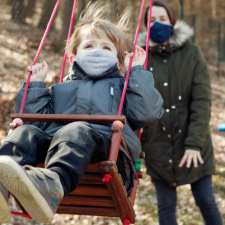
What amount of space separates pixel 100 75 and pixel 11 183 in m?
1.24

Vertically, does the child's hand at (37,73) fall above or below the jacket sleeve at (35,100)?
above

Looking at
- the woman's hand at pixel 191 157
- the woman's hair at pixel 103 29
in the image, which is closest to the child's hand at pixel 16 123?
the woman's hair at pixel 103 29

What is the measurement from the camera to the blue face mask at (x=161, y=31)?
4668mm

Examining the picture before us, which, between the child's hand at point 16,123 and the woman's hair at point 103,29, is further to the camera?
the woman's hair at point 103,29

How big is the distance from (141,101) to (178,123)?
3.22 ft

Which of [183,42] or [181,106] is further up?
[183,42]

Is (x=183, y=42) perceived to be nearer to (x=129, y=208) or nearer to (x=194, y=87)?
(x=194, y=87)

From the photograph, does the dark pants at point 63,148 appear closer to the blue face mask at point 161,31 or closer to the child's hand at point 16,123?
the child's hand at point 16,123

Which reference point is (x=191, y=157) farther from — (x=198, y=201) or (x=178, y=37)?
(x=178, y=37)

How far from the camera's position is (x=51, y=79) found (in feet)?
30.7

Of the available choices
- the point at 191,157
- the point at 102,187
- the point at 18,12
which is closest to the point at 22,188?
the point at 102,187

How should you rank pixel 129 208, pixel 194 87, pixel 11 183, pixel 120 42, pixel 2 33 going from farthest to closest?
pixel 2 33 → pixel 194 87 → pixel 120 42 → pixel 129 208 → pixel 11 183

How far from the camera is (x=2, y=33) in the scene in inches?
612

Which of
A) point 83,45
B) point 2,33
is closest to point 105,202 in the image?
point 83,45
